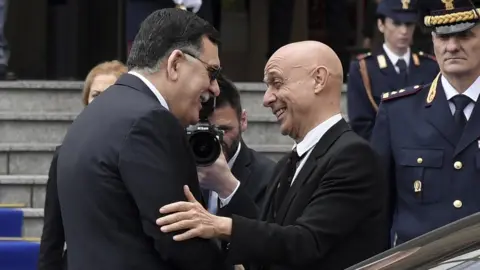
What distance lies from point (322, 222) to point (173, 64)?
0.67 metres

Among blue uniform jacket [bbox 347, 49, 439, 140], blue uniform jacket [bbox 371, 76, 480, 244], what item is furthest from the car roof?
blue uniform jacket [bbox 347, 49, 439, 140]

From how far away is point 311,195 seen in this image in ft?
13.1

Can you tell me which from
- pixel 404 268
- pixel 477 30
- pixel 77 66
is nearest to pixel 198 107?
pixel 404 268

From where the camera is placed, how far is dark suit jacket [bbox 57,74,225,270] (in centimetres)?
364

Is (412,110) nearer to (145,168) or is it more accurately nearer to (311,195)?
(311,195)

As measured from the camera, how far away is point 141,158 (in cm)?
362

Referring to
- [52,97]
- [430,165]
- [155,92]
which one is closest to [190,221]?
[155,92]

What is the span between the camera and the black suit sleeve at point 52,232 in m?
5.09

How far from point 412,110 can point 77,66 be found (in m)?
6.36

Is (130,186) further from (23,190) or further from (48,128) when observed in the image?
(48,128)

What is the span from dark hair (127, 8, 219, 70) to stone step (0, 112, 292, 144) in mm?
5132

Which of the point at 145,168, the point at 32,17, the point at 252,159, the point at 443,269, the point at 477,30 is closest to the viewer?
the point at 443,269

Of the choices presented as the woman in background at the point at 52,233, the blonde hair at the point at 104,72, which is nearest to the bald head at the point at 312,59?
the woman in background at the point at 52,233

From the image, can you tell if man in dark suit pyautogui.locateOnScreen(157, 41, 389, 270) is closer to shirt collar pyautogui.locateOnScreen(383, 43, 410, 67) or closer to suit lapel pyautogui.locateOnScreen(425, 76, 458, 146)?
suit lapel pyautogui.locateOnScreen(425, 76, 458, 146)
